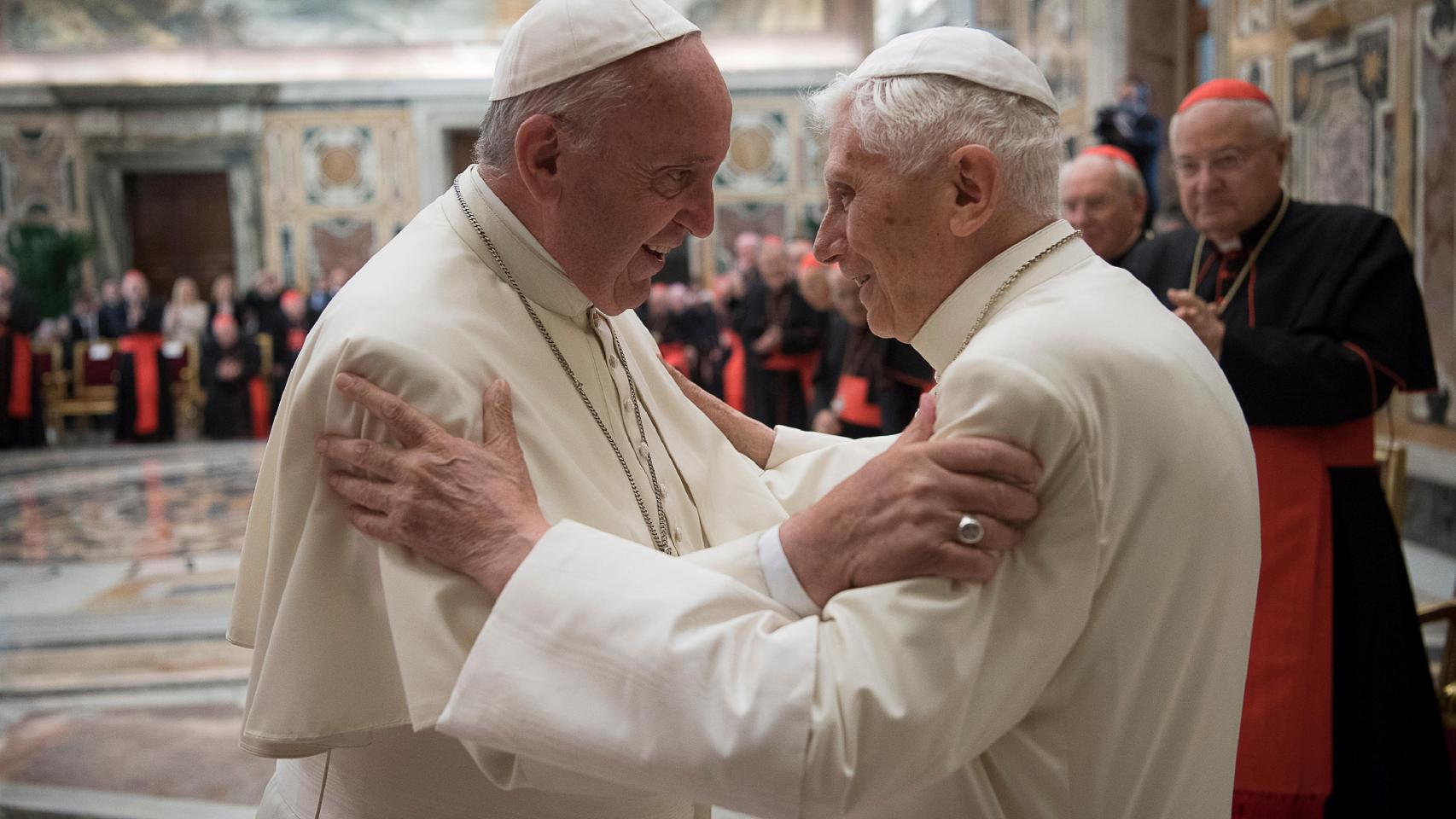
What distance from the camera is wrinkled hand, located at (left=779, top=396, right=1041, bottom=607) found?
1320 millimetres

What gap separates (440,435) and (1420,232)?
18.2 feet

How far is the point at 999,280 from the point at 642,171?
53 centimetres

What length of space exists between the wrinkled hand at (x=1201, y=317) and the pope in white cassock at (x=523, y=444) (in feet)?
4.43

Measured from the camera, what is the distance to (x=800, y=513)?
151cm

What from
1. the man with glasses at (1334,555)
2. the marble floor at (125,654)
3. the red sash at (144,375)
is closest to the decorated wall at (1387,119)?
the marble floor at (125,654)

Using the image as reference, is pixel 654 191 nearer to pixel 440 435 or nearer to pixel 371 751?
pixel 440 435

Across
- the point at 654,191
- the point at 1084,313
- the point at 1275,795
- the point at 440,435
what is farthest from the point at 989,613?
the point at 1275,795

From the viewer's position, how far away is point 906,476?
1366mm

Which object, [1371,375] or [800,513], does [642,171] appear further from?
[1371,375]

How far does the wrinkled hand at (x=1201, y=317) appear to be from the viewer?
9.70ft

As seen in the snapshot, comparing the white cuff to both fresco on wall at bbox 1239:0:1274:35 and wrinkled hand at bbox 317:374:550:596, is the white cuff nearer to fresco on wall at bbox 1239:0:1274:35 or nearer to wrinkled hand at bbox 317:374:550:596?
wrinkled hand at bbox 317:374:550:596

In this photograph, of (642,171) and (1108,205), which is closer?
(642,171)

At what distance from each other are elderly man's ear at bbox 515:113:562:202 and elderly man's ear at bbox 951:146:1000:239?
57 centimetres

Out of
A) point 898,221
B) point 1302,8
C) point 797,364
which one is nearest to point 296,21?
point 797,364
